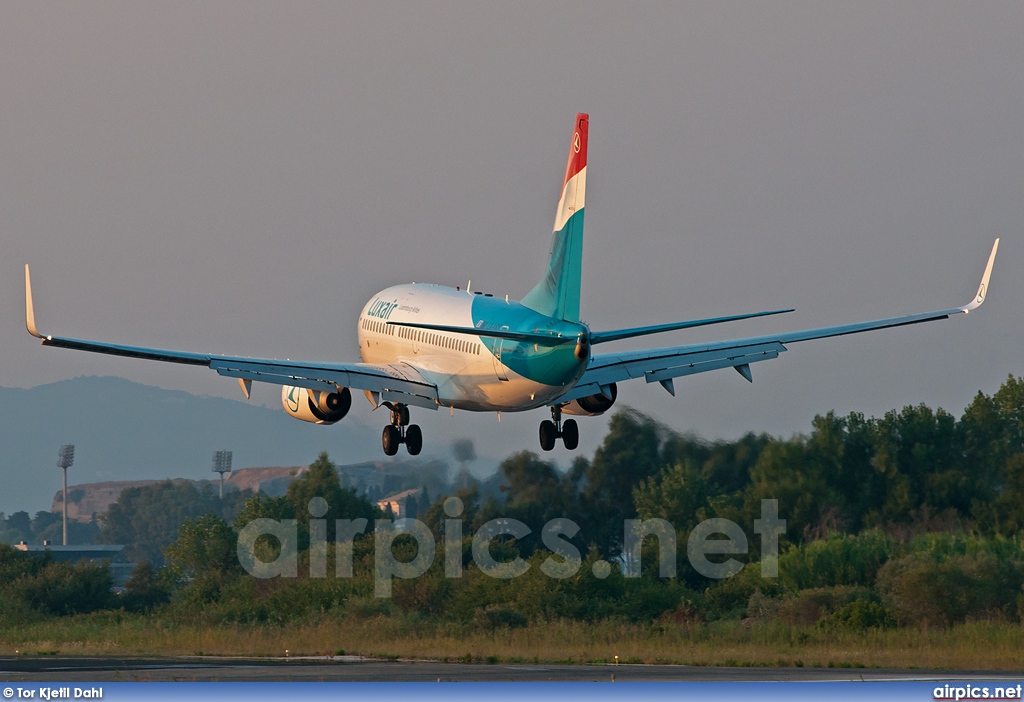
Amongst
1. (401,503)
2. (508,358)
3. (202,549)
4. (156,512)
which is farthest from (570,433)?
(156,512)

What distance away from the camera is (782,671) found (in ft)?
163

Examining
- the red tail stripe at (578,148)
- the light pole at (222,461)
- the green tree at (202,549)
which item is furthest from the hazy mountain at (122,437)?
the red tail stripe at (578,148)

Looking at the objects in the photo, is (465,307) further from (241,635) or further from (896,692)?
(896,692)

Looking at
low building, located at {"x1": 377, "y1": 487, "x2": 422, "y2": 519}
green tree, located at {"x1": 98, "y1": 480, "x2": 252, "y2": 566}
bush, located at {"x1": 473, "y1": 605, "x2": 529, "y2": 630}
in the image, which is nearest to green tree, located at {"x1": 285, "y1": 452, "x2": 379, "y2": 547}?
low building, located at {"x1": 377, "y1": 487, "x2": 422, "y2": 519}

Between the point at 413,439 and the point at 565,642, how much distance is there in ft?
36.1

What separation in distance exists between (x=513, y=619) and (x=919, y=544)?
16.5 m

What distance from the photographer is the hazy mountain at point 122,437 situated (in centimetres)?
12694

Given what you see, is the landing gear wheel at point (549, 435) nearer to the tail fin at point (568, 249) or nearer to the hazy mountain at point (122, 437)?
the tail fin at point (568, 249)

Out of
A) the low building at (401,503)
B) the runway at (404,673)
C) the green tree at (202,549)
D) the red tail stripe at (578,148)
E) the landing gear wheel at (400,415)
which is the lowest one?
the runway at (404,673)

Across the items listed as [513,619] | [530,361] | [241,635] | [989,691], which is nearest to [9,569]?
[241,635]

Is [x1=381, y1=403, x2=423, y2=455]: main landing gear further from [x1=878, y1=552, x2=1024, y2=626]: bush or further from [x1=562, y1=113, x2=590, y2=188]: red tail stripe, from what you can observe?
[x1=878, y1=552, x2=1024, y2=626]: bush

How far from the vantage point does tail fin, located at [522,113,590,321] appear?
4694 cm

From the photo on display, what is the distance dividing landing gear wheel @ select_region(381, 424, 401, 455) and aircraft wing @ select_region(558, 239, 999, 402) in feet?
21.6

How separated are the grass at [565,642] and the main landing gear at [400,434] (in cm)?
825
